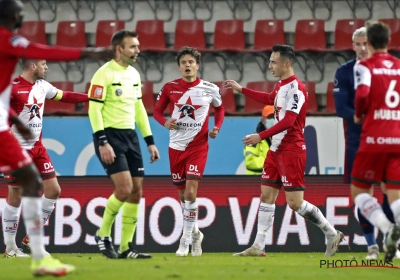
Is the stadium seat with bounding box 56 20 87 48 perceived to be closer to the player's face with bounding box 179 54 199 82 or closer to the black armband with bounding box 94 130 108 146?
the player's face with bounding box 179 54 199 82

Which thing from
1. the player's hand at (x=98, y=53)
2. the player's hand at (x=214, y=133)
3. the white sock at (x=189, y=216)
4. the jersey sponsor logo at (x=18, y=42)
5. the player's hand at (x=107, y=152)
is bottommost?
the white sock at (x=189, y=216)

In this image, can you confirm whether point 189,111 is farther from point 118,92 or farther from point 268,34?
point 268,34

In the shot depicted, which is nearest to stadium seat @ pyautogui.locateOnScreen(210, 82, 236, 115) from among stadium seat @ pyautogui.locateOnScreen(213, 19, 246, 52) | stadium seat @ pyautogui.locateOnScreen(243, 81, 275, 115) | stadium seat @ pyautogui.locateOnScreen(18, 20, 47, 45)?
stadium seat @ pyautogui.locateOnScreen(243, 81, 275, 115)

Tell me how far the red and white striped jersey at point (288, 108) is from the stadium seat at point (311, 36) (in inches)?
270

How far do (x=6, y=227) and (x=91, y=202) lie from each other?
1.42 meters

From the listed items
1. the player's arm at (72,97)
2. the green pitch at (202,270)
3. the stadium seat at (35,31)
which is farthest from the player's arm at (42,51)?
the stadium seat at (35,31)

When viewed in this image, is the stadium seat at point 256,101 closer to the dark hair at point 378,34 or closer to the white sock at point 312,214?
the white sock at point 312,214

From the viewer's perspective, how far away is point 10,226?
9.46m

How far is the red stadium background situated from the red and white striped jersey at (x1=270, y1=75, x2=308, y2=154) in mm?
1484

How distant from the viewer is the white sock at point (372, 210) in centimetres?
687

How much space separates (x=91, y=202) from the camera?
1061 cm

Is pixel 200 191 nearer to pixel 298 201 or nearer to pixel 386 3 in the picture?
pixel 298 201

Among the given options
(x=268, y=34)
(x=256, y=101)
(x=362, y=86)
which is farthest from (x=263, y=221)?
(x=268, y=34)

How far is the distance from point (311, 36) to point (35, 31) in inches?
218
